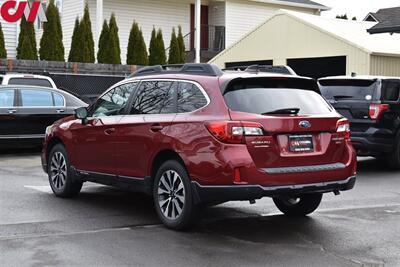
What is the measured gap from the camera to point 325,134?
692 centimetres

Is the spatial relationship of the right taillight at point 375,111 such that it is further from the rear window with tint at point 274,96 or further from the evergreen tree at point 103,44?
the evergreen tree at point 103,44

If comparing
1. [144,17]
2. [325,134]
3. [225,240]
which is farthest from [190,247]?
[144,17]

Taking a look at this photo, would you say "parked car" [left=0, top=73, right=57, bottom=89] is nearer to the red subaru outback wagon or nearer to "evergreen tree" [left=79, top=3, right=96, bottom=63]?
"evergreen tree" [left=79, top=3, right=96, bottom=63]

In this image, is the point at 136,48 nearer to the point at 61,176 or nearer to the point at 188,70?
the point at 61,176

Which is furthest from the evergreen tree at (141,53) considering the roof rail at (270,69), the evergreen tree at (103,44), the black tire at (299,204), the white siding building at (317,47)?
the black tire at (299,204)

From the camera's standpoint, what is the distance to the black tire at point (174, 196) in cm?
675

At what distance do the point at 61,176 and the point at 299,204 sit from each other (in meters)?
3.34

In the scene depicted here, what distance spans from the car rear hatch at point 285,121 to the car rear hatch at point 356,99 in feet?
15.0

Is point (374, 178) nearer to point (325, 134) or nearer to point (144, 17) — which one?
point (325, 134)

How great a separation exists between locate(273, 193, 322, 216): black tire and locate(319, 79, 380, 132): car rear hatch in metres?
4.17

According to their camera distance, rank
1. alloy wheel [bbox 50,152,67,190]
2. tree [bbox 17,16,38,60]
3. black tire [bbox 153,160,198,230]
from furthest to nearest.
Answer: tree [bbox 17,16,38,60], alloy wheel [bbox 50,152,67,190], black tire [bbox 153,160,198,230]

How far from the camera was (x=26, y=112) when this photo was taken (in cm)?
1395

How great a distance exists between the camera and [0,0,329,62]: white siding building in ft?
95.7

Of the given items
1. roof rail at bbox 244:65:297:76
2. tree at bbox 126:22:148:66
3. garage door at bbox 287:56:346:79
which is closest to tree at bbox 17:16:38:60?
tree at bbox 126:22:148:66
